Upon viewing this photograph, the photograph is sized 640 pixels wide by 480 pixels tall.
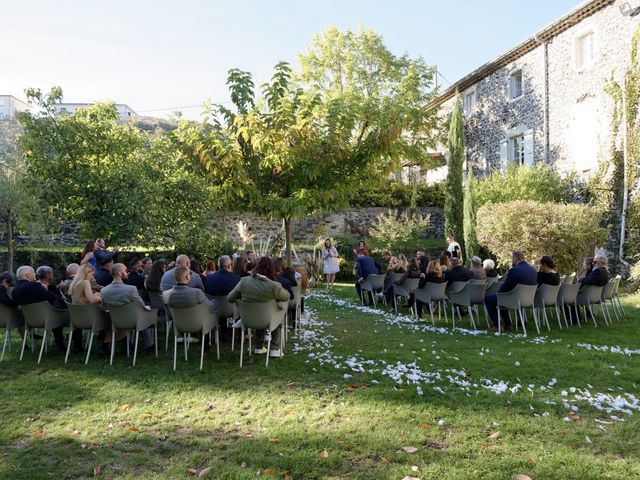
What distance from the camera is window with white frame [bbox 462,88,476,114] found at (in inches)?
899

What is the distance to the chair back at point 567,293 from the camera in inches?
337

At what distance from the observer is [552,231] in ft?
45.3

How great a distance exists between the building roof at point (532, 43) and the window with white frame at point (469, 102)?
35 centimetres

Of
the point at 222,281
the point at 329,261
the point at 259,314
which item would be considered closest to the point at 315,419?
the point at 259,314

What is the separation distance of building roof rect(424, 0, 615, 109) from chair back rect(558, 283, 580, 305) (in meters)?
11.1

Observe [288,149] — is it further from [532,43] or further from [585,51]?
[532,43]

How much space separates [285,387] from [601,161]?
14.2m

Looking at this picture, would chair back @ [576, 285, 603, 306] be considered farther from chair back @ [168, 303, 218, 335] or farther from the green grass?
chair back @ [168, 303, 218, 335]

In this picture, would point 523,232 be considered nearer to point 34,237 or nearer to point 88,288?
point 88,288

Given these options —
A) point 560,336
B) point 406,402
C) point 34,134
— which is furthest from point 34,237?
point 560,336

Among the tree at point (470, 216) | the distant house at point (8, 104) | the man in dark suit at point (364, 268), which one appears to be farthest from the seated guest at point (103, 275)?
the distant house at point (8, 104)

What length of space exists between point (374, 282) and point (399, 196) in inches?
448

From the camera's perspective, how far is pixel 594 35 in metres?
15.8

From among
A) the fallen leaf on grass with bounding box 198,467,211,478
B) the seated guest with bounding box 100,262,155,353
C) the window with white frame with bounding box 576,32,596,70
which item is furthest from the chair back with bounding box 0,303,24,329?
the window with white frame with bounding box 576,32,596,70
